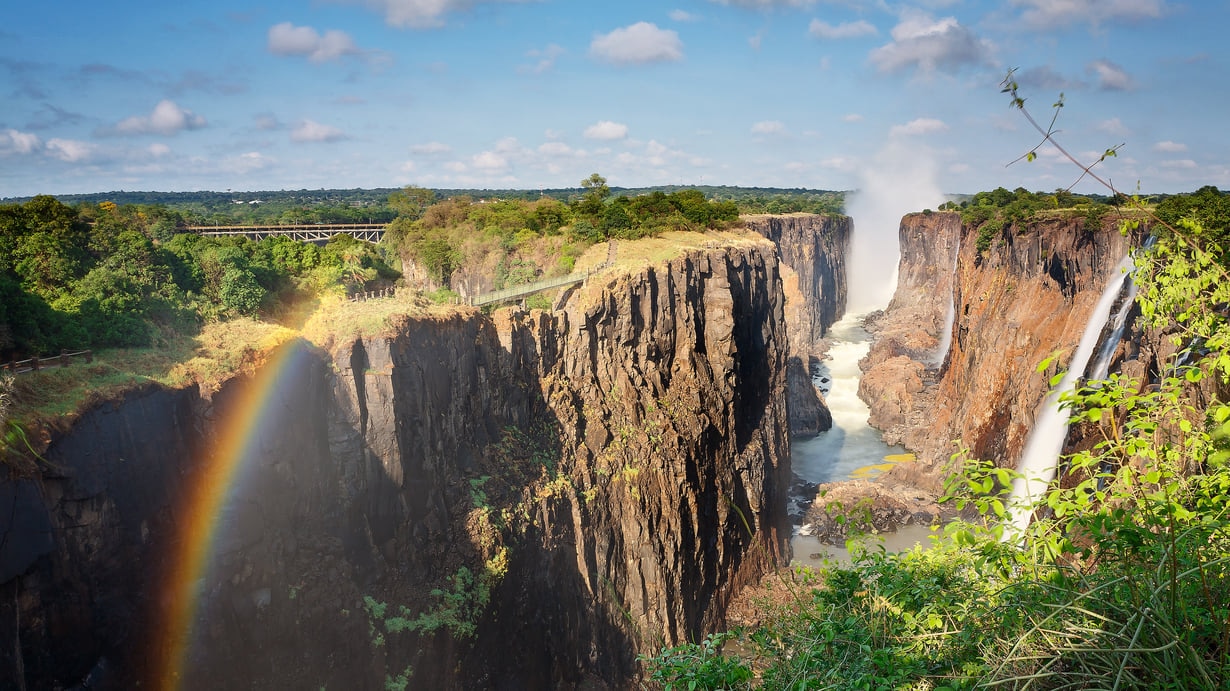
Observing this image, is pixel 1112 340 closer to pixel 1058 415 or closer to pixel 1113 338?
pixel 1113 338

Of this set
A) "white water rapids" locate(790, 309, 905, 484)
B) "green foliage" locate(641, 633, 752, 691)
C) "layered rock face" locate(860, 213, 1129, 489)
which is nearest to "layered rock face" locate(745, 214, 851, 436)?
"white water rapids" locate(790, 309, 905, 484)

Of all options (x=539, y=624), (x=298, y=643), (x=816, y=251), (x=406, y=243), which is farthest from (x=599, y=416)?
(x=816, y=251)

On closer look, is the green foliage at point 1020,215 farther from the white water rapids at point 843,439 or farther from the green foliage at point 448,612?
the green foliage at point 448,612

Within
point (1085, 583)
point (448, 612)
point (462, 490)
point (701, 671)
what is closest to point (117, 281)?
point (462, 490)

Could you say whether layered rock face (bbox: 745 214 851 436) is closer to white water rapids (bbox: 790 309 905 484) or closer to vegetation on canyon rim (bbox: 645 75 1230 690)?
white water rapids (bbox: 790 309 905 484)

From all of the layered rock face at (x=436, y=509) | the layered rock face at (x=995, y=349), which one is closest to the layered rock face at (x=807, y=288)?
the layered rock face at (x=995, y=349)

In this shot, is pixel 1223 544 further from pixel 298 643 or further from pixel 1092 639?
pixel 298 643
